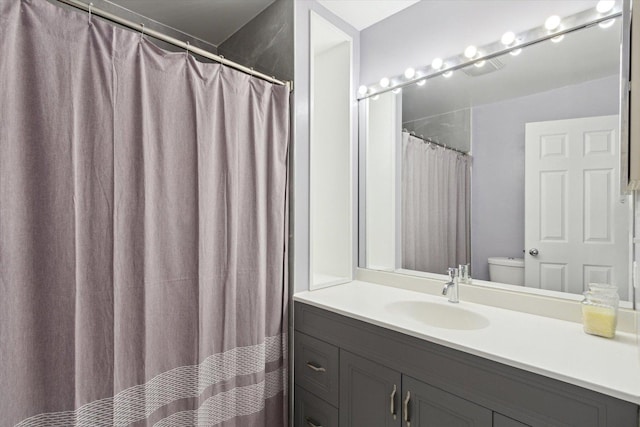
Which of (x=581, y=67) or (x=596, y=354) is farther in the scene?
(x=581, y=67)

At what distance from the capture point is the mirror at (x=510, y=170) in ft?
4.09

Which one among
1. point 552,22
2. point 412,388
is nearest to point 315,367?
point 412,388

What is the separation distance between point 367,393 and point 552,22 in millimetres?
1785

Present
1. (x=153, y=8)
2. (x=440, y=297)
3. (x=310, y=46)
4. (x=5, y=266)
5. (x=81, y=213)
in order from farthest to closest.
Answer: (x=153, y=8) → (x=310, y=46) → (x=440, y=297) → (x=81, y=213) → (x=5, y=266)

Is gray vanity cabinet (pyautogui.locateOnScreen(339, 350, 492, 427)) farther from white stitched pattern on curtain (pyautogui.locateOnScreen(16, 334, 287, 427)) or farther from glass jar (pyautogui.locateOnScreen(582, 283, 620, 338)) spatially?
glass jar (pyautogui.locateOnScreen(582, 283, 620, 338))

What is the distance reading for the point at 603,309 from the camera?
3.67 ft

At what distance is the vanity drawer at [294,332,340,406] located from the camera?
4.83ft

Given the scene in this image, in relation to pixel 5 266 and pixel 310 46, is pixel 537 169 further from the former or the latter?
pixel 5 266

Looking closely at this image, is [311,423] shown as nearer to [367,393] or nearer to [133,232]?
[367,393]

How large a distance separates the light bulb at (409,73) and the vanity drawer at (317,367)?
1543 millimetres

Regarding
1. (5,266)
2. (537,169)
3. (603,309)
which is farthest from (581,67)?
(5,266)

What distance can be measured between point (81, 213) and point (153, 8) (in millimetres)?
1499

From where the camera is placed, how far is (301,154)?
173 centimetres

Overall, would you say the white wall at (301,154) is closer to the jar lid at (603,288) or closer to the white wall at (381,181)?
the white wall at (381,181)
